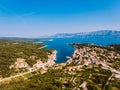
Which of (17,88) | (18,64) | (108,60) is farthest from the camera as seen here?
(108,60)

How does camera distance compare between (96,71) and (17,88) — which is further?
(96,71)

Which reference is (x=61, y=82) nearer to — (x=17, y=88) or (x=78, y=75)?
(x=78, y=75)

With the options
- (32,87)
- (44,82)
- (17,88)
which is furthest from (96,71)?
(17,88)

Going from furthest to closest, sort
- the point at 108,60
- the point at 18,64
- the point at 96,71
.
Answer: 1. the point at 108,60
2. the point at 18,64
3. the point at 96,71

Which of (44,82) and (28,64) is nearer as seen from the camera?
(44,82)

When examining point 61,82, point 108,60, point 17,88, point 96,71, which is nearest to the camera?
point 17,88

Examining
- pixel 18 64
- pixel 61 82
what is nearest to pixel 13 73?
pixel 18 64

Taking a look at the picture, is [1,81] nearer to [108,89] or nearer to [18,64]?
[18,64]

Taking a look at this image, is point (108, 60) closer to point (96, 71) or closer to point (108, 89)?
point (96, 71)
